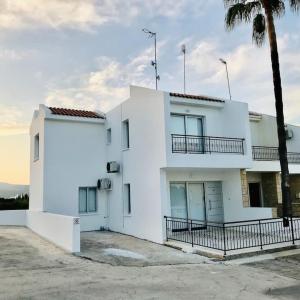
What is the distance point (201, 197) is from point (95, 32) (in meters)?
9.44

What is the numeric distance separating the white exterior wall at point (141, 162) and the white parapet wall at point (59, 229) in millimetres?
3747

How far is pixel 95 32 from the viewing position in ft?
50.8

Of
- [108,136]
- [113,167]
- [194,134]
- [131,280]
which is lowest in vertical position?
[131,280]

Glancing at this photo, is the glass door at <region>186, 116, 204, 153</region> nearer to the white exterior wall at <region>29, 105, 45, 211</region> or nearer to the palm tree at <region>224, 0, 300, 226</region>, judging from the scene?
the palm tree at <region>224, 0, 300, 226</region>

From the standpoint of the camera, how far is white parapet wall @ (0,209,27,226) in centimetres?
2145

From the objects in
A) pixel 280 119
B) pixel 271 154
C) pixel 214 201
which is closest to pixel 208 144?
pixel 214 201

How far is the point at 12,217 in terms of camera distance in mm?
21562

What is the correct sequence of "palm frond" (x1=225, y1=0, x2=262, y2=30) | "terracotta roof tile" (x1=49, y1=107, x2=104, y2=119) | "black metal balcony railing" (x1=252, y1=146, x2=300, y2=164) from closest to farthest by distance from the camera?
"palm frond" (x1=225, y1=0, x2=262, y2=30) < "terracotta roof tile" (x1=49, y1=107, x2=104, y2=119) < "black metal balcony railing" (x1=252, y1=146, x2=300, y2=164)

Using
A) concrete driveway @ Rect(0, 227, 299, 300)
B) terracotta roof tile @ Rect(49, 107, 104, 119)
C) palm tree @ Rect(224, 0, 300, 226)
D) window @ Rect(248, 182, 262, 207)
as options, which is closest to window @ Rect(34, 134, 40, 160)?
terracotta roof tile @ Rect(49, 107, 104, 119)

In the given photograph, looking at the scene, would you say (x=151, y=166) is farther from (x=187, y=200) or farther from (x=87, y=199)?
(x=87, y=199)

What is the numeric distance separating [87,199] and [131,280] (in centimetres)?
1074

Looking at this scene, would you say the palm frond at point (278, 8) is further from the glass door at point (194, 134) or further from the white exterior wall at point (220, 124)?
the glass door at point (194, 134)

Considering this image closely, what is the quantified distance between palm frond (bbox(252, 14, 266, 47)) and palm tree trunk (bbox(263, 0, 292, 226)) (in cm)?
85

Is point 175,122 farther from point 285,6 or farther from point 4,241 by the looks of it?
point 4,241
